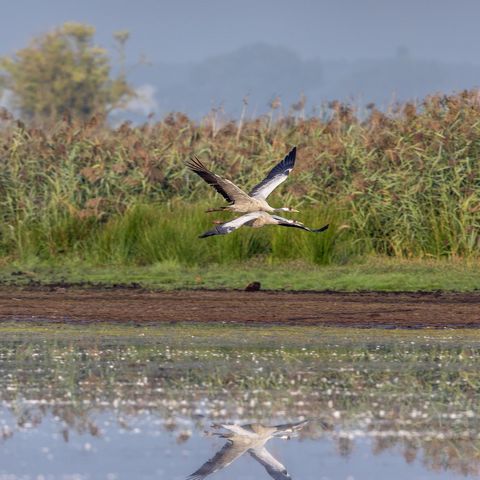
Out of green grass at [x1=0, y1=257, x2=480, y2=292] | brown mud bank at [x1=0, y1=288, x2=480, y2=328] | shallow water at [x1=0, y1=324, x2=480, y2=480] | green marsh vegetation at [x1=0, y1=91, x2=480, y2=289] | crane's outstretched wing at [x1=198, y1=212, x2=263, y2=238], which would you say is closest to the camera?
shallow water at [x1=0, y1=324, x2=480, y2=480]

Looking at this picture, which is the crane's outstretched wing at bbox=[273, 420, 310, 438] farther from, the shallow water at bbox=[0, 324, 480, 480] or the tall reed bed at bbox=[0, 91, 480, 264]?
the tall reed bed at bbox=[0, 91, 480, 264]

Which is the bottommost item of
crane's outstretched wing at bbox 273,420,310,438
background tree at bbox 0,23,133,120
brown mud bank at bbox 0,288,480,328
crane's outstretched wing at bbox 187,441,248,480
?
crane's outstretched wing at bbox 187,441,248,480

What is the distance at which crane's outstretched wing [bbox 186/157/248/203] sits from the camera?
44.2 ft

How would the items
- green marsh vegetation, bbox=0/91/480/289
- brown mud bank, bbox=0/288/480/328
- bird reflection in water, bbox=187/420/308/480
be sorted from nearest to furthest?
bird reflection in water, bbox=187/420/308/480 < brown mud bank, bbox=0/288/480/328 < green marsh vegetation, bbox=0/91/480/289

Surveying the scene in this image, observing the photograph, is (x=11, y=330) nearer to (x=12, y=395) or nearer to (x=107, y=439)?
(x=12, y=395)

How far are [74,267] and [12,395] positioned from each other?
986cm

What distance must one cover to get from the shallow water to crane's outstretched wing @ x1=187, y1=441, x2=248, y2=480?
1.6 inches

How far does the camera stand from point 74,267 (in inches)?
754

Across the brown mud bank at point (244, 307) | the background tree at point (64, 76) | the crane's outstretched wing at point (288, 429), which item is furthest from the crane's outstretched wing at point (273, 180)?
the background tree at point (64, 76)

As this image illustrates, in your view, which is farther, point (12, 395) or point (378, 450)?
point (12, 395)

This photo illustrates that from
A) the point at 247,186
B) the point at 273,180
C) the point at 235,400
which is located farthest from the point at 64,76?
the point at 235,400

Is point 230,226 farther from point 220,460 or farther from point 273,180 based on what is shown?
point 220,460

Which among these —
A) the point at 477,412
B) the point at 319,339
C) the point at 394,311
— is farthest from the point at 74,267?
the point at 477,412

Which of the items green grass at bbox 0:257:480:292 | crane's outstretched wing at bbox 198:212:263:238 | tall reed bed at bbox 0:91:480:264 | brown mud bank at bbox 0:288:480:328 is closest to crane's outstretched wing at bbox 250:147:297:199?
crane's outstretched wing at bbox 198:212:263:238
